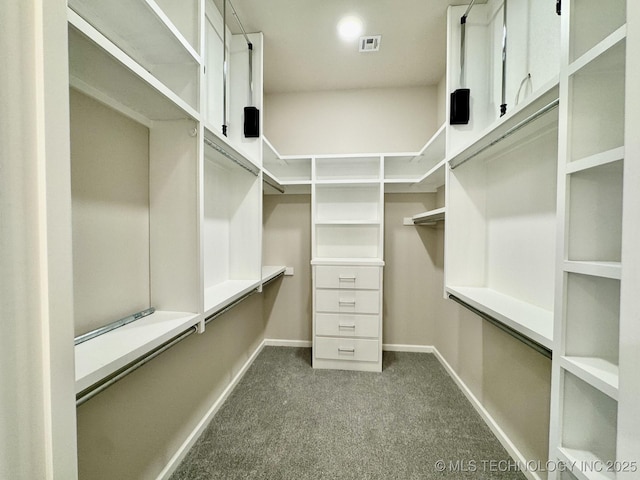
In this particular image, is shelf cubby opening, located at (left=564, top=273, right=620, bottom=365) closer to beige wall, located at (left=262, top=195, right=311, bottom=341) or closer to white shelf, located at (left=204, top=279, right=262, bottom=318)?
white shelf, located at (left=204, top=279, right=262, bottom=318)

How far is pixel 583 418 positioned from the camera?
29.8 inches

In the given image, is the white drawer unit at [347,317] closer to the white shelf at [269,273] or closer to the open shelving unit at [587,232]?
the white shelf at [269,273]

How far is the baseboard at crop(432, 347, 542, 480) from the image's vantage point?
1.33 metres

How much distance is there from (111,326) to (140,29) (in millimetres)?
1124

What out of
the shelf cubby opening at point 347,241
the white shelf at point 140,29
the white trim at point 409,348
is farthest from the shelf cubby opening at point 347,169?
the white trim at point 409,348

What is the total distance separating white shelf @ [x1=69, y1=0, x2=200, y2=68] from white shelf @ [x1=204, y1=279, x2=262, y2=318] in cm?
113

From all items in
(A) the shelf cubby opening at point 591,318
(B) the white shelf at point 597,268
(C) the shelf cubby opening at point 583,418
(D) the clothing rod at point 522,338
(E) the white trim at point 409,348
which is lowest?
(E) the white trim at point 409,348

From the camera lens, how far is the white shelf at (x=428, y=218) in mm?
1970

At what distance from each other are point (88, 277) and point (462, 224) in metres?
1.97

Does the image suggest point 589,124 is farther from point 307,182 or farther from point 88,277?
point 307,182

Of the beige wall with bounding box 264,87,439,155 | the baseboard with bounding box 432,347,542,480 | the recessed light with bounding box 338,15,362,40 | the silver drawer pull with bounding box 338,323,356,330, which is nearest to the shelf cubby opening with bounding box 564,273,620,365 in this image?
the baseboard with bounding box 432,347,542,480

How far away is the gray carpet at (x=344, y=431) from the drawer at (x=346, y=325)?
1.12ft

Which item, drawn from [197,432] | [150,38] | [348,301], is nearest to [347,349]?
[348,301]

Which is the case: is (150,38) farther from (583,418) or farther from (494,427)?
(494,427)
